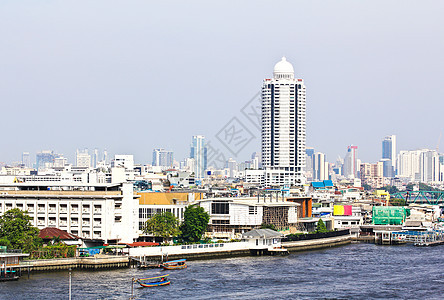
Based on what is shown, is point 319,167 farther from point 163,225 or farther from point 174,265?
point 174,265

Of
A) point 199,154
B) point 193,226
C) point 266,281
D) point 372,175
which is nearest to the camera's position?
point 266,281

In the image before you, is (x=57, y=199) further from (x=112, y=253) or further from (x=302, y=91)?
(x=302, y=91)

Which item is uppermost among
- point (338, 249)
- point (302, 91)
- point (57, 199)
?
point (302, 91)

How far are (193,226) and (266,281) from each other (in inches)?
493

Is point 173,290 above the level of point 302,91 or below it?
below

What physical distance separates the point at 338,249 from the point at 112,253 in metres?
19.5

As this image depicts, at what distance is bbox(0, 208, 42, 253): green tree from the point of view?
40.2 meters

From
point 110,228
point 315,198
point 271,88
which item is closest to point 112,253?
point 110,228

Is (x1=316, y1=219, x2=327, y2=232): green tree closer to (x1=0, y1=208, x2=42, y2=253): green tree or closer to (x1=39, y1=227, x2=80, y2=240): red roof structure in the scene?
(x1=39, y1=227, x2=80, y2=240): red roof structure

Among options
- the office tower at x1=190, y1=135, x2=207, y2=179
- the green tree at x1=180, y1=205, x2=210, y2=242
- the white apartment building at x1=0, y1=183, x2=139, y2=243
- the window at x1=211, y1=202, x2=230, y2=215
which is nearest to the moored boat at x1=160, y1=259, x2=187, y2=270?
the white apartment building at x1=0, y1=183, x2=139, y2=243

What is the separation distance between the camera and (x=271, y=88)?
120 metres

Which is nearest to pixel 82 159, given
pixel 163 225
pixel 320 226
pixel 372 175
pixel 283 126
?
pixel 372 175

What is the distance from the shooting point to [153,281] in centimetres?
3631

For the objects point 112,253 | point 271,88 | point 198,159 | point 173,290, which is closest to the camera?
point 173,290
